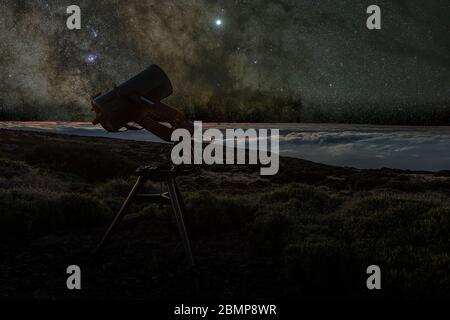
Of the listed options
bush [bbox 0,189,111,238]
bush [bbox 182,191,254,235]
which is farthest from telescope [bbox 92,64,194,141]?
bush [bbox 0,189,111,238]

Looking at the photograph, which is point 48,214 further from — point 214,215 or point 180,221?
point 180,221

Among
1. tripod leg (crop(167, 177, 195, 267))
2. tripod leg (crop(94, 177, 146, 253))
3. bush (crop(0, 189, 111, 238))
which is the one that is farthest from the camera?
bush (crop(0, 189, 111, 238))

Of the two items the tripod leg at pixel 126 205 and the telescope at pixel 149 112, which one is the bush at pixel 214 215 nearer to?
the tripod leg at pixel 126 205

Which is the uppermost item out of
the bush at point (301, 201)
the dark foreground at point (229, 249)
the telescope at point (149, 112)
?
the telescope at point (149, 112)

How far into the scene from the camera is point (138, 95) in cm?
548

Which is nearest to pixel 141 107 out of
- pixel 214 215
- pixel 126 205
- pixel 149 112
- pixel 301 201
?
pixel 149 112

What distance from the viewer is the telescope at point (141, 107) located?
17.6ft

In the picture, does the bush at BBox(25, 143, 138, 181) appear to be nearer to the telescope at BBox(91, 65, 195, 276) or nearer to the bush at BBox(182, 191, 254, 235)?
the bush at BBox(182, 191, 254, 235)

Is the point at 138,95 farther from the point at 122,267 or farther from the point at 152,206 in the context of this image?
the point at 152,206

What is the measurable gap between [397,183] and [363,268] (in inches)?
753

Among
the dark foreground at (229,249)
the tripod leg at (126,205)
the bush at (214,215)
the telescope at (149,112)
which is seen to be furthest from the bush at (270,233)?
the tripod leg at (126,205)

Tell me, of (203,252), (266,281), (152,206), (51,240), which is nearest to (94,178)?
(152,206)

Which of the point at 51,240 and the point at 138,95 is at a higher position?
the point at 138,95

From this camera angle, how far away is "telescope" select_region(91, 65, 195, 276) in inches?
211
